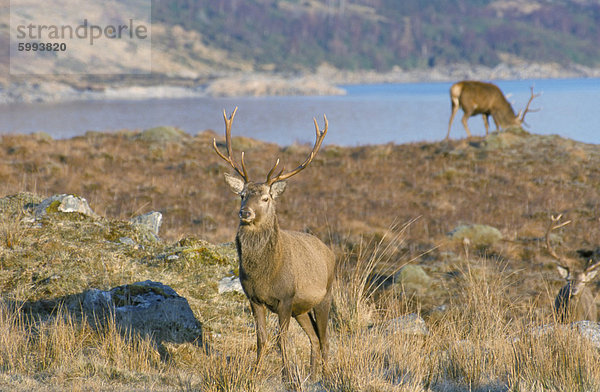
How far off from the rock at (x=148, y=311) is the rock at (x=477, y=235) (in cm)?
835

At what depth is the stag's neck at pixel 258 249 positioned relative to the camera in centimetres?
550

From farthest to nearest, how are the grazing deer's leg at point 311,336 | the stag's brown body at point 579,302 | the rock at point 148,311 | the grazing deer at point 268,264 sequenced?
the stag's brown body at point 579,302 < the rock at point 148,311 < the grazing deer's leg at point 311,336 < the grazing deer at point 268,264

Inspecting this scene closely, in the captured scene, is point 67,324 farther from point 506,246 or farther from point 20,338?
A: point 506,246

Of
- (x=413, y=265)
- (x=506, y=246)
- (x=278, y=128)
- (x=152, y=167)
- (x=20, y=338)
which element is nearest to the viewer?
(x=20, y=338)

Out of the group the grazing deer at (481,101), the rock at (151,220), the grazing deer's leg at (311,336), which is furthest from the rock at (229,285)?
the grazing deer at (481,101)

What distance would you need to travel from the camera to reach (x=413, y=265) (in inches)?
464

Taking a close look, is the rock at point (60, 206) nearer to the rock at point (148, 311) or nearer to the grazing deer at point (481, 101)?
the rock at point (148, 311)

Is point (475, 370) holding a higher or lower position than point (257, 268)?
lower

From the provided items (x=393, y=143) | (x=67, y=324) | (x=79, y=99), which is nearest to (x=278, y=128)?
Answer: (x=393, y=143)

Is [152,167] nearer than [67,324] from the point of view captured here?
No

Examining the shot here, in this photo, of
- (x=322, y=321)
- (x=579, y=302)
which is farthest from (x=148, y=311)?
(x=579, y=302)

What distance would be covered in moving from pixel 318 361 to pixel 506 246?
8607mm

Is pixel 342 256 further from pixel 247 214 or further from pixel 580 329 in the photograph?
pixel 247 214

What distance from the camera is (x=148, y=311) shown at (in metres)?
6.75
